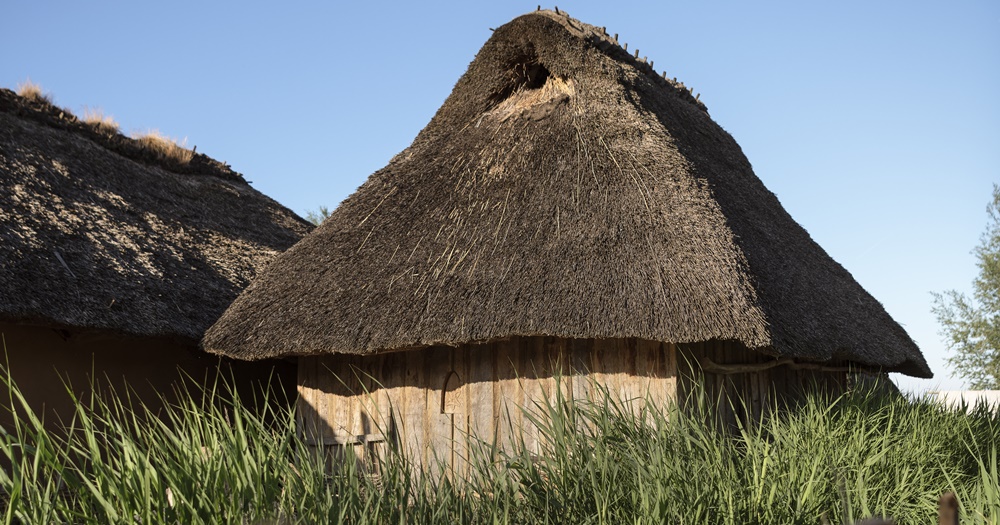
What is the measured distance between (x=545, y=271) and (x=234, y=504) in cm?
341

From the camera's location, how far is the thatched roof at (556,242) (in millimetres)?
5758

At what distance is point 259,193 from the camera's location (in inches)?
465

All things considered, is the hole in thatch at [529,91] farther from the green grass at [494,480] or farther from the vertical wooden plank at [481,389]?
the green grass at [494,480]

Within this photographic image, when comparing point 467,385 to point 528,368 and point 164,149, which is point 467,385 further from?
point 164,149

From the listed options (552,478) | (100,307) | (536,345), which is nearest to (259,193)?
(100,307)

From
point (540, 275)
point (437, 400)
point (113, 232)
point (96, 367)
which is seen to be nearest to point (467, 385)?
point (437, 400)

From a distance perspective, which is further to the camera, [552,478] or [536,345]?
[536,345]

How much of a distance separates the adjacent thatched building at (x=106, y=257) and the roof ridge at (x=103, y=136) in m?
0.02

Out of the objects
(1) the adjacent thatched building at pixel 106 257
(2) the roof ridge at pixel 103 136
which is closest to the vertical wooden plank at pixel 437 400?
A: (1) the adjacent thatched building at pixel 106 257

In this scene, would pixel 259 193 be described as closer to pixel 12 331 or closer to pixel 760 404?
pixel 12 331

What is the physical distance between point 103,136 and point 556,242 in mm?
6062

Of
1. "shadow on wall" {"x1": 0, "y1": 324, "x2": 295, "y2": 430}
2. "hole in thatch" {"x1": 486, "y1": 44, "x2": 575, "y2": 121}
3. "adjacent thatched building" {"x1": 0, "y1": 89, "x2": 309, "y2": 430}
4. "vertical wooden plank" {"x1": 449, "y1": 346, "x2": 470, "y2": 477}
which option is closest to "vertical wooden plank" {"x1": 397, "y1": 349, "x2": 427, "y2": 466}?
"vertical wooden plank" {"x1": 449, "y1": 346, "x2": 470, "y2": 477}

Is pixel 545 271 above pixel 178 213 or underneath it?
underneath

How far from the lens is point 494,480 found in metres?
3.69
